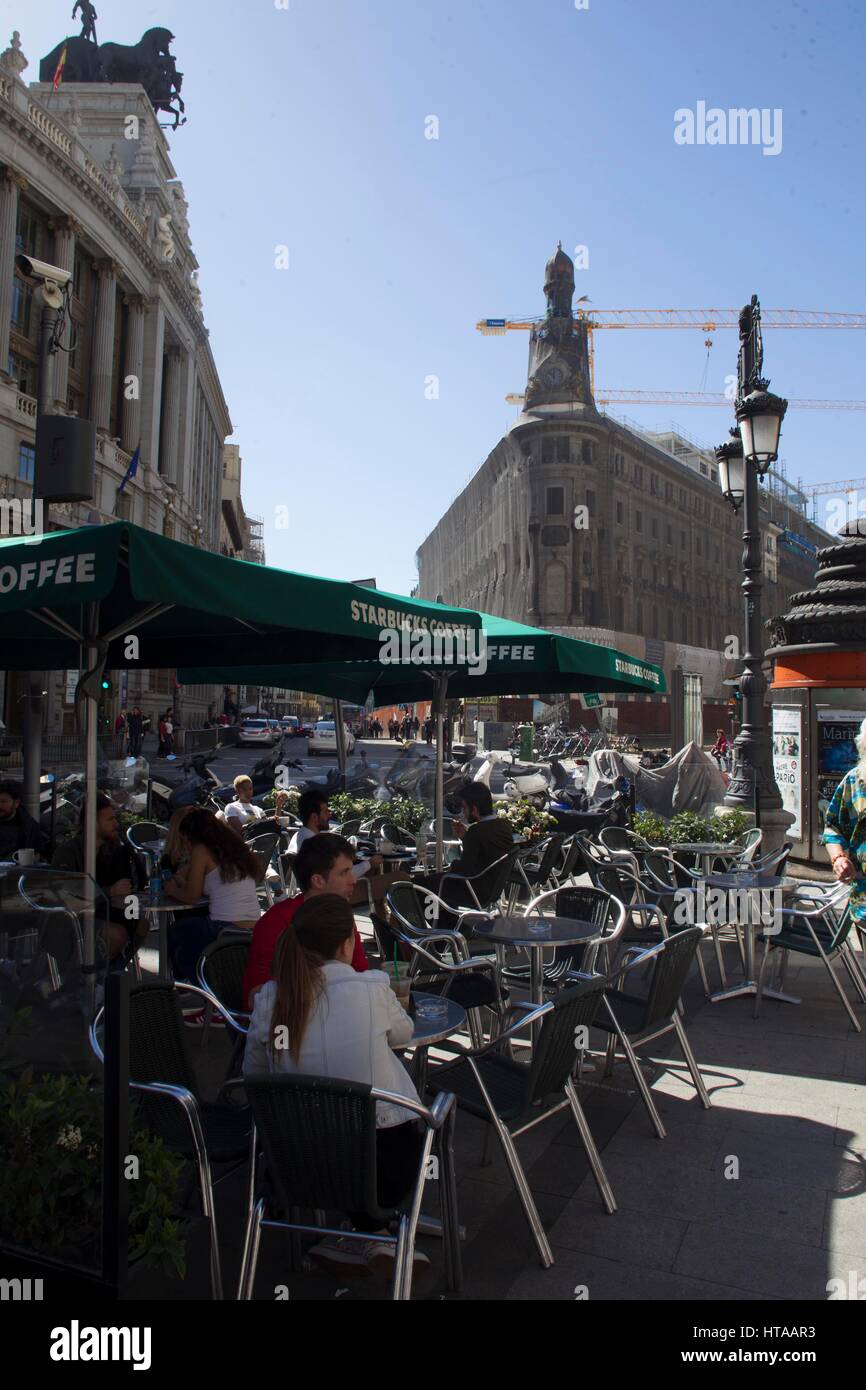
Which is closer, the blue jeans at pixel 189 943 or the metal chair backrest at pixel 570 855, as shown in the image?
the blue jeans at pixel 189 943

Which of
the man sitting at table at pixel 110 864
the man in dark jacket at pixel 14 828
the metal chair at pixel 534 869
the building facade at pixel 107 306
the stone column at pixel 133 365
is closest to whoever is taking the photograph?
the man sitting at table at pixel 110 864

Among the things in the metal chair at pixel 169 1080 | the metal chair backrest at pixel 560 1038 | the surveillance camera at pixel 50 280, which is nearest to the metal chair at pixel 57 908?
the metal chair at pixel 169 1080

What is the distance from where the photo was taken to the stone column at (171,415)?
56.1 metres

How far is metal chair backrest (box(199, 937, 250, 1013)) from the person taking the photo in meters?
4.40

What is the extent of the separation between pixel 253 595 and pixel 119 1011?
2.27m

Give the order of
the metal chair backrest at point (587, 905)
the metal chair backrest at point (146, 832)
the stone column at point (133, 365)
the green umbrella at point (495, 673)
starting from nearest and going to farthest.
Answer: the metal chair backrest at point (587, 905) → the green umbrella at point (495, 673) → the metal chair backrest at point (146, 832) → the stone column at point (133, 365)

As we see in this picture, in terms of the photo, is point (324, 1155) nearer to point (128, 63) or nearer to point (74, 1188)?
point (74, 1188)

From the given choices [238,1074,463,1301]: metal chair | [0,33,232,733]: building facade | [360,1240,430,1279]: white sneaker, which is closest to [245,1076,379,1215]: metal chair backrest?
[238,1074,463,1301]: metal chair

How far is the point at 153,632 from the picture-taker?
699 centimetres

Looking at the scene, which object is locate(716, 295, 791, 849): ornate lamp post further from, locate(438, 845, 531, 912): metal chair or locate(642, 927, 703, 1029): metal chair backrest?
locate(642, 927, 703, 1029): metal chair backrest

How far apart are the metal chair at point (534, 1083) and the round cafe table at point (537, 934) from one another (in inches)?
34.3

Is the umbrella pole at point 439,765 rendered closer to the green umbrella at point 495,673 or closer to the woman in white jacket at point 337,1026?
the green umbrella at point 495,673

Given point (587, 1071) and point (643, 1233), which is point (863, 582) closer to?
point (587, 1071)

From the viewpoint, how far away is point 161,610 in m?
5.01
